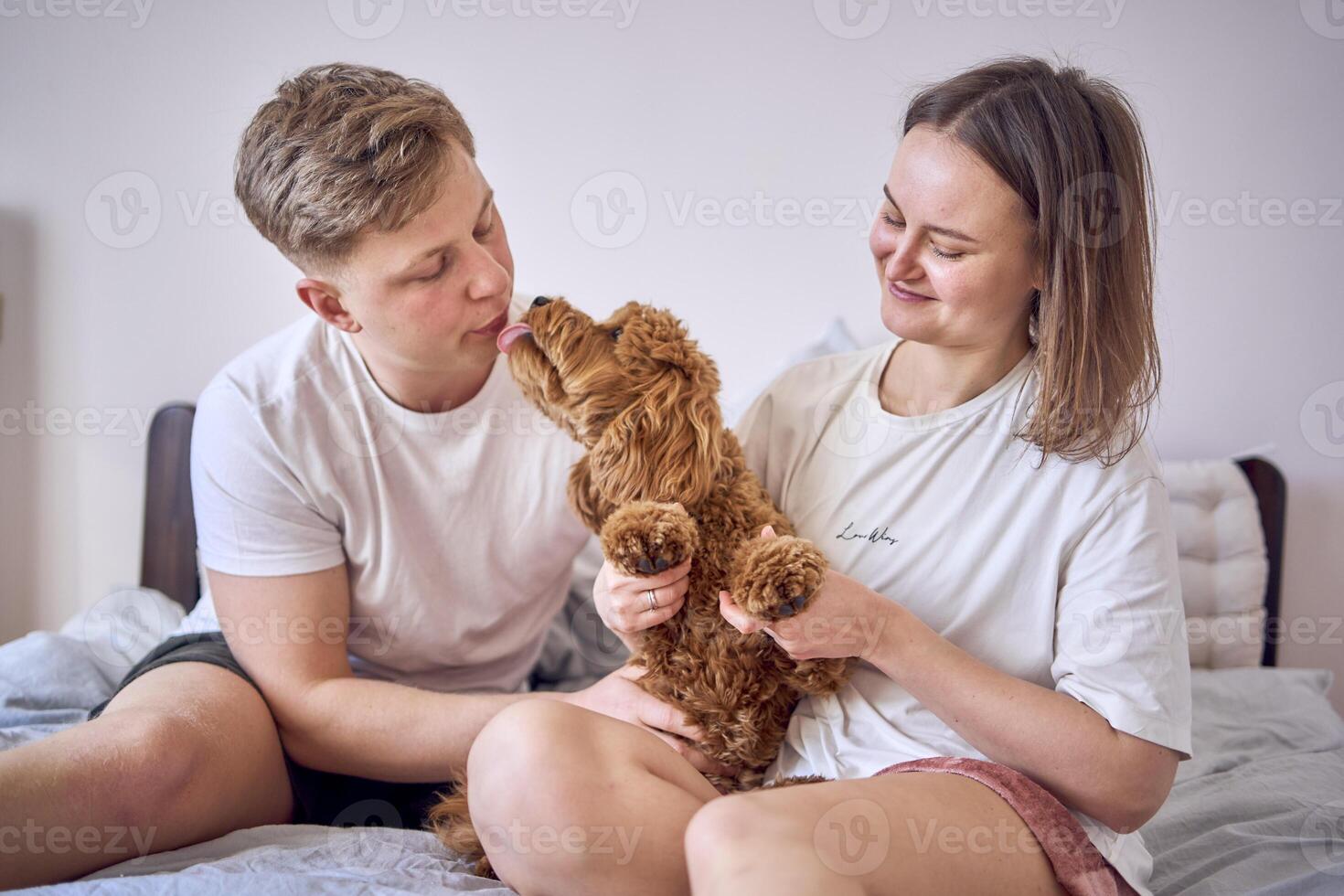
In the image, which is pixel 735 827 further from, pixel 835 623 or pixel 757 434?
pixel 757 434

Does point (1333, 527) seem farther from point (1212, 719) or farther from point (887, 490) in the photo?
point (887, 490)

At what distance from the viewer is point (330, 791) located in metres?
1.65

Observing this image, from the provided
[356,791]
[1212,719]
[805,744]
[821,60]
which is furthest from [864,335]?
[356,791]

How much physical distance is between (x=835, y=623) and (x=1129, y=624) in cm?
37

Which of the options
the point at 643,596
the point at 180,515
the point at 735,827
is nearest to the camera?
the point at 735,827

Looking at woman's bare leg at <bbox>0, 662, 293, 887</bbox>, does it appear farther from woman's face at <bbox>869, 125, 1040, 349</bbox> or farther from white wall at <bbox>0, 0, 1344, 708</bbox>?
white wall at <bbox>0, 0, 1344, 708</bbox>

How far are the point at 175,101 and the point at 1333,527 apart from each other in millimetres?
3251

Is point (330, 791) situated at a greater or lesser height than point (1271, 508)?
lesser

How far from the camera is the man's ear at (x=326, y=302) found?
1.49 metres

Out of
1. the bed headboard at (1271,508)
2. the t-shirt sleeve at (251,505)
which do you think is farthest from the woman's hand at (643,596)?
the bed headboard at (1271,508)

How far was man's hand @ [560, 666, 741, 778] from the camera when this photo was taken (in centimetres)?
126

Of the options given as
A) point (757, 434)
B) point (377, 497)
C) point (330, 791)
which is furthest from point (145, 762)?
point (757, 434)

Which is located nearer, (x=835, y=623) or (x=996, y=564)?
(x=835, y=623)

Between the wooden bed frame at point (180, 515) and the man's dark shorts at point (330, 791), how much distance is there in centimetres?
87
